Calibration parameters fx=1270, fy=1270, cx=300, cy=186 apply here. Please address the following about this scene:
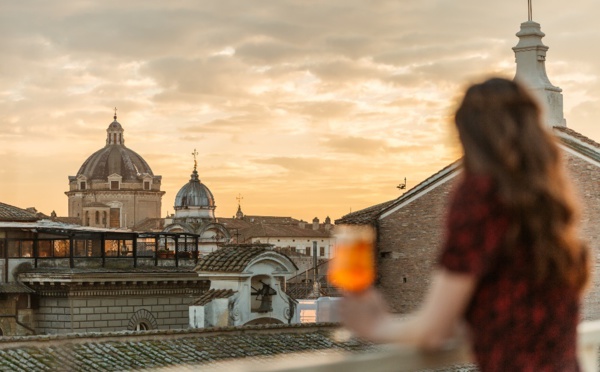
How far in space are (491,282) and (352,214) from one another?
2883cm

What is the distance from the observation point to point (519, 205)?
117 inches

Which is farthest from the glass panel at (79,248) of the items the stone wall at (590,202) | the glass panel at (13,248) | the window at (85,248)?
the stone wall at (590,202)

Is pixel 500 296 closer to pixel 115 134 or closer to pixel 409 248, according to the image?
pixel 409 248

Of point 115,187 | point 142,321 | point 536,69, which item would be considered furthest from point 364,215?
point 115,187

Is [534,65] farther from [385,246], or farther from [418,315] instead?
[418,315]

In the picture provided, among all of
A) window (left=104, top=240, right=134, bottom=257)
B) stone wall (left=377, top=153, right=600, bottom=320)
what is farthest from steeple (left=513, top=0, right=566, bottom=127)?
window (left=104, top=240, right=134, bottom=257)

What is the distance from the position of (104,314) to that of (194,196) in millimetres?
61928

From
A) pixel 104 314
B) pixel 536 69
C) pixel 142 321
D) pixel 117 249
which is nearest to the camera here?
pixel 536 69

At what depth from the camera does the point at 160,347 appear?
65.5 feet

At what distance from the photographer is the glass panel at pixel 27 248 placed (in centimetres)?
3491

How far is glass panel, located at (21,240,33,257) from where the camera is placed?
34906 millimetres

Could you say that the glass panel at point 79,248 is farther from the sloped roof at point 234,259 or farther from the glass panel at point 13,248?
the sloped roof at point 234,259

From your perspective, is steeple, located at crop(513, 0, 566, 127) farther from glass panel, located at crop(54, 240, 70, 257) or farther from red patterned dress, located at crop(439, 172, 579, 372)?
red patterned dress, located at crop(439, 172, 579, 372)

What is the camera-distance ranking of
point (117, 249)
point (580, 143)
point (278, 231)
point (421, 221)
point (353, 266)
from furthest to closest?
point (278, 231) → point (117, 249) → point (421, 221) → point (580, 143) → point (353, 266)
